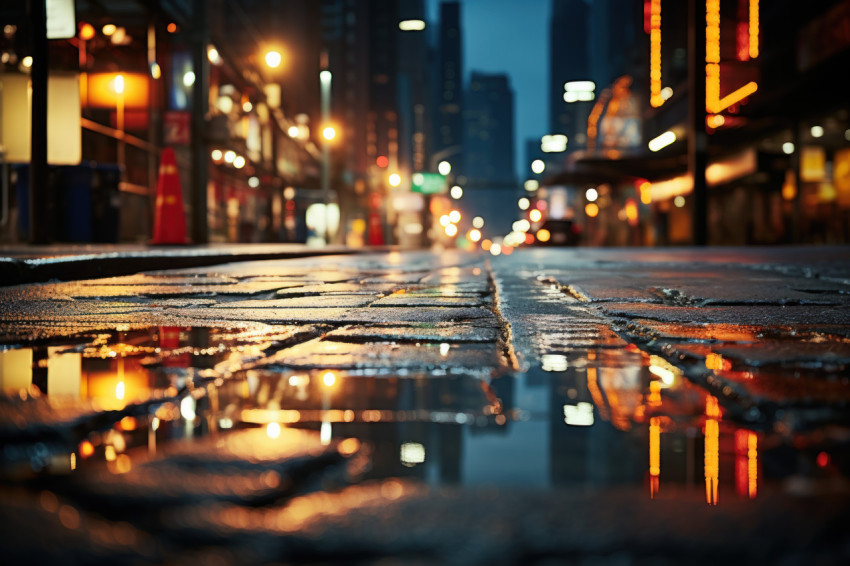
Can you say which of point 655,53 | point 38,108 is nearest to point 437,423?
point 38,108

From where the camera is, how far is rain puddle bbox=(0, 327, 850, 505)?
1.09 metres

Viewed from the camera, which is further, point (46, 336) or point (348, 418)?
point (46, 336)

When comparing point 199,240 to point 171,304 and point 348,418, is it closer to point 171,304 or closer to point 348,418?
point 171,304

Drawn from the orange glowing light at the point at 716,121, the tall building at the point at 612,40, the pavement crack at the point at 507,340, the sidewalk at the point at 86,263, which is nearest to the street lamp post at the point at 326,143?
the orange glowing light at the point at 716,121

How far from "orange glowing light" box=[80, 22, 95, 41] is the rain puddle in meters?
18.6

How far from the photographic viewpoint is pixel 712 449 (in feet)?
3.97

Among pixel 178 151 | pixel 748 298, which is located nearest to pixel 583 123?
pixel 178 151

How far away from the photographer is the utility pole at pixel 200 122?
16984mm

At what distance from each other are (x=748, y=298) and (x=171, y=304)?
303cm

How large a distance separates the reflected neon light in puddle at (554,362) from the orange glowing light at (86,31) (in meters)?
19.0

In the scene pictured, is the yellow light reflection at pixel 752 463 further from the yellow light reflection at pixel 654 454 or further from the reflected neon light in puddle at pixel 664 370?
the reflected neon light in puddle at pixel 664 370

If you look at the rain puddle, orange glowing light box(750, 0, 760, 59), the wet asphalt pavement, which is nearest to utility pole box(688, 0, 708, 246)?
orange glowing light box(750, 0, 760, 59)

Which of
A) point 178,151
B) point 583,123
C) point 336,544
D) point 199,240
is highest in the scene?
point 583,123

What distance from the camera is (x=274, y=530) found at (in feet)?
2.70
